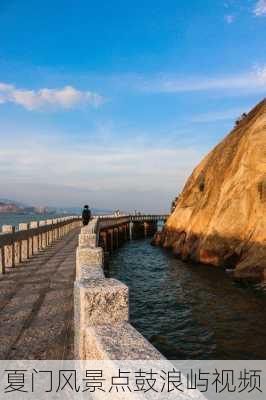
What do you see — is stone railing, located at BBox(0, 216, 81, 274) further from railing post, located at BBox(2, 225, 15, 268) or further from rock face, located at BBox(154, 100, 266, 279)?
rock face, located at BBox(154, 100, 266, 279)

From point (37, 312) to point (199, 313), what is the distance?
12.3m

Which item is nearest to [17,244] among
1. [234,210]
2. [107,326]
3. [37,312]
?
[37,312]

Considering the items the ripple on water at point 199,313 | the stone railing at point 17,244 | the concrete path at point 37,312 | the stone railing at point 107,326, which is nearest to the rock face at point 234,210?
the ripple on water at point 199,313

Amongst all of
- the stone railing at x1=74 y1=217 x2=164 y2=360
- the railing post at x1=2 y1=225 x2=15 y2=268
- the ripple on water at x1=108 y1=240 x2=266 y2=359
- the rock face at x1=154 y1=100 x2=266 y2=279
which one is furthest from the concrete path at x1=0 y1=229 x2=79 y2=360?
the rock face at x1=154 y1=100 x2=266 y2=279

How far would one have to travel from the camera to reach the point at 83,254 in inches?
265

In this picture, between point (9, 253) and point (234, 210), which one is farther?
point (234, 210)

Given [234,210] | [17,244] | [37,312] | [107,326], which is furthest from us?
[234,210]

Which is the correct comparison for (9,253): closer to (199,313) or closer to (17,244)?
(17,244)

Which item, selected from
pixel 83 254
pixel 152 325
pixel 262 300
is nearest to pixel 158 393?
pixel 83 254

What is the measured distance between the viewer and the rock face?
86.7ft

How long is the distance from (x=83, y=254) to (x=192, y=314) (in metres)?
12.6

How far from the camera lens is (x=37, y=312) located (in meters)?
7.27

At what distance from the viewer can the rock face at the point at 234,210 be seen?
86.7ft

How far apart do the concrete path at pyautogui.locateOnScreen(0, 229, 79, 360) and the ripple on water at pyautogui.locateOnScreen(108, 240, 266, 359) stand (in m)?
5.56
